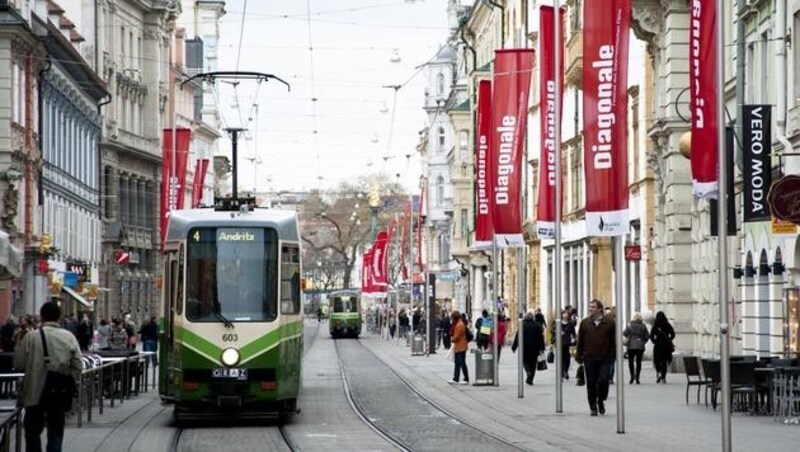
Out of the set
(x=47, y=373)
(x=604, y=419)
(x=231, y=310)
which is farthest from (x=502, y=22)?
(x=47, y=373)

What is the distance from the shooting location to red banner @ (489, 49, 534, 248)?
3750cm

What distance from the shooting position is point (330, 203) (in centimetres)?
17312

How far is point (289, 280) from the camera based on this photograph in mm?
29078

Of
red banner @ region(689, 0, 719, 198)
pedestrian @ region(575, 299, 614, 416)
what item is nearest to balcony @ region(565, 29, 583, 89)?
red banner @ region(689, 0, 719, 198)

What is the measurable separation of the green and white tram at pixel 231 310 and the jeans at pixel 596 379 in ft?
15.1

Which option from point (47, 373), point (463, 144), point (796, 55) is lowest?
point (47, 373)

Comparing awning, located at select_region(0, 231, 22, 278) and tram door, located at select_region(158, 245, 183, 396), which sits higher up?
awning, located at select_region(0, 231, 22, 278)

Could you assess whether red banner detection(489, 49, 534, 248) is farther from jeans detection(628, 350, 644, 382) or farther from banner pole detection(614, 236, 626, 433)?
banner pole detection(614, 236, 626, 433)

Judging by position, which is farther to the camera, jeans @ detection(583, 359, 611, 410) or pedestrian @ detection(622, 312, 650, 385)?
pedestrian @ detection(622, 312, 650, 385)

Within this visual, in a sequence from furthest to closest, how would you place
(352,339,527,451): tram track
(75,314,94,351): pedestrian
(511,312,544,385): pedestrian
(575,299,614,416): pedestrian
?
(75,314,94,351): pedestrian < (511,312,544,385): pedestrian < (575,299,614,416): pedestrian < (352,339,527,451): tram track

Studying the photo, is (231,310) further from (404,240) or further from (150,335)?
(404,240)

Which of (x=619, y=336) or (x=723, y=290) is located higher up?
(x=723, y=290)

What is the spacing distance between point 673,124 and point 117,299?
5334 centimetres

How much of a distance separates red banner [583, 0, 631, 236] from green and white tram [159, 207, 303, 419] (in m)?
5.03
